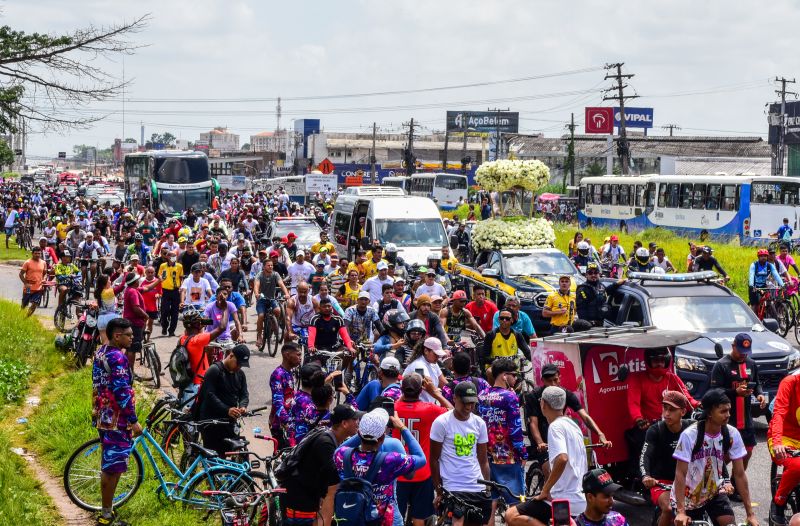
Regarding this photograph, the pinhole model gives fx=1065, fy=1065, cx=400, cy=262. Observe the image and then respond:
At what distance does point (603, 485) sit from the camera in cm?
651

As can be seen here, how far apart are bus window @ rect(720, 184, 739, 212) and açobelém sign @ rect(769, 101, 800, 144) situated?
45243mm

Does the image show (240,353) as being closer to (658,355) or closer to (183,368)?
(183,368)

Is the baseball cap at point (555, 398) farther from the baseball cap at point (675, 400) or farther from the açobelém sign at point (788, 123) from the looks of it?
the açobelém sign at point (788, 123)

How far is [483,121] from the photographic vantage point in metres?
140

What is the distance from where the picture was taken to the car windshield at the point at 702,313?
1359 centimetres

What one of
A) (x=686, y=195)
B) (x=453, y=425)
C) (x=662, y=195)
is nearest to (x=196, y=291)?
(x=453, y=425)

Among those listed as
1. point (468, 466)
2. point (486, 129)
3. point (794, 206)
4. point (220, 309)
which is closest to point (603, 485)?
point (468, 466)

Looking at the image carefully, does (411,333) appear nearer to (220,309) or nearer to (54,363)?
(220,309)

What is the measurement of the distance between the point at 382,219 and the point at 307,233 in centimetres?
587

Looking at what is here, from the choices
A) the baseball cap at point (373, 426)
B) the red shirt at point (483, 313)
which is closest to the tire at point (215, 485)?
the baseball cap at point (373, 426)

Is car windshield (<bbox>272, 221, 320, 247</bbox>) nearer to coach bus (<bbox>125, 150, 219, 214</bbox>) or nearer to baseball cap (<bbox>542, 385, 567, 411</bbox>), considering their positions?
coach bus (<bbox>125, 150, 219, 214</bbox>)

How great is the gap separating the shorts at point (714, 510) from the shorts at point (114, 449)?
4550 millimetres

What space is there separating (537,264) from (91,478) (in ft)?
40.1

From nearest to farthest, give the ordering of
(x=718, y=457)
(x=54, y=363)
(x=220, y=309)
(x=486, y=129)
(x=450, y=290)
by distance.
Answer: (x=718, y=457) → (x=220, y=309) → (x=54, y=363) → (x=450, y=290) → (x=486, y=129)
